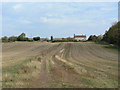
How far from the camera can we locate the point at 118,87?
8.22 meters

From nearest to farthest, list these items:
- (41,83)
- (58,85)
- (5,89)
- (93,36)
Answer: (5,89), (58,85), (41,83), (93,36)

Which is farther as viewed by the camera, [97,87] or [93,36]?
[93,36]

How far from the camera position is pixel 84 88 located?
787 centimetres

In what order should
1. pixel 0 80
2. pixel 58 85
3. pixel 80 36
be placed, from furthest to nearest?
pixel 80 36 → pixel 0 80 → pixel 58 85

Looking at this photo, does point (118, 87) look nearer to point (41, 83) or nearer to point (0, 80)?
point (41, 83)

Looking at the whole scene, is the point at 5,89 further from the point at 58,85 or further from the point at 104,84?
the point at 104,84

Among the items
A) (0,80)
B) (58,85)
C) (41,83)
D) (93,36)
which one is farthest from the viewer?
(93,36)

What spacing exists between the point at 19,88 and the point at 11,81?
155 centimetres

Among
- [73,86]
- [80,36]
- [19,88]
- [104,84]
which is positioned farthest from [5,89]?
[80,36]

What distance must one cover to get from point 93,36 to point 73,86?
127385mm

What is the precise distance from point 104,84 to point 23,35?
449 ft

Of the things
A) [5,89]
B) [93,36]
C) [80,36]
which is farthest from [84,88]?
[80,36]

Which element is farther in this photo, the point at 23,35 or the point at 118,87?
the point at 23,35

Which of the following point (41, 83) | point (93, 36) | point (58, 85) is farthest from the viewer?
point (93, 36)
